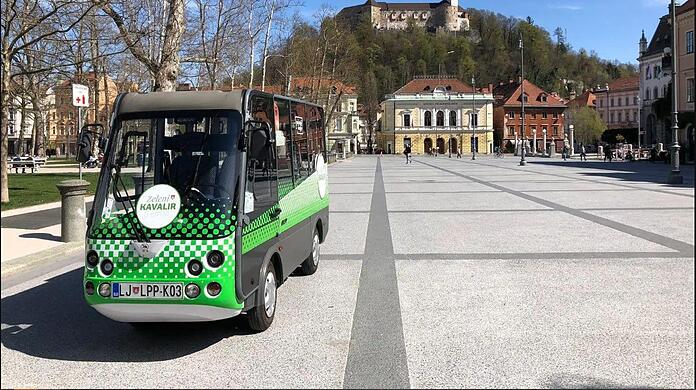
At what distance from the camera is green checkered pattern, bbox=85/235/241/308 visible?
527 centimetres

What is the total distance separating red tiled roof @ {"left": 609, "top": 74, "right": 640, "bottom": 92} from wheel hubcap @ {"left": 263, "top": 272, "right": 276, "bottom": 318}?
106784 millimetres

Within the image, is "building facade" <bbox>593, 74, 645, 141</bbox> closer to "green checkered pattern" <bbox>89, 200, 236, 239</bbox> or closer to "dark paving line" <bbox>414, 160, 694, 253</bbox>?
"dark paving line" <bbox>414, 160, 694, 253</bbox>

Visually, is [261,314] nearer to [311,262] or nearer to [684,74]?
[311,262]

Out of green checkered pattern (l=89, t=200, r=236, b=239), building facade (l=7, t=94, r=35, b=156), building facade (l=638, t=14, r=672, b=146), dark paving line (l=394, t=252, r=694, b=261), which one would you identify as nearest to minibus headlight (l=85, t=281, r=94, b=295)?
green checkered pattern (l=89, t=200, r=236, b=239)

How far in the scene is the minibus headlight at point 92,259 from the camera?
17.7ft

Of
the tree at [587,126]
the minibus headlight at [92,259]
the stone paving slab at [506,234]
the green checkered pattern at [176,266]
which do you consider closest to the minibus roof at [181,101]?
the green checkered pattern at [176,266]

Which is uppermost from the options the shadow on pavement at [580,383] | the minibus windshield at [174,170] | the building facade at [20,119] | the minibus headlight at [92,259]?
the building facade at [20,119]

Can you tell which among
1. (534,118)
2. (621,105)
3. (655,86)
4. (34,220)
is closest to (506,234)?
(34,220)

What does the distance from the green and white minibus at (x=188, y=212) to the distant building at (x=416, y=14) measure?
555 feet

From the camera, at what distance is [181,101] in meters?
5.91

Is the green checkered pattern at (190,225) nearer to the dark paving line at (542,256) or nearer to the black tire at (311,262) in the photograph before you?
the black tire at (311,262)

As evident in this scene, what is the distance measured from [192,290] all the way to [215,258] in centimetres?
33

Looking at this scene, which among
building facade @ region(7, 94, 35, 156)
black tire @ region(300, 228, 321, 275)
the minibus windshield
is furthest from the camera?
building facade @ region(7, 94, 35, 156)

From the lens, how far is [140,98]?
6.03 meters
